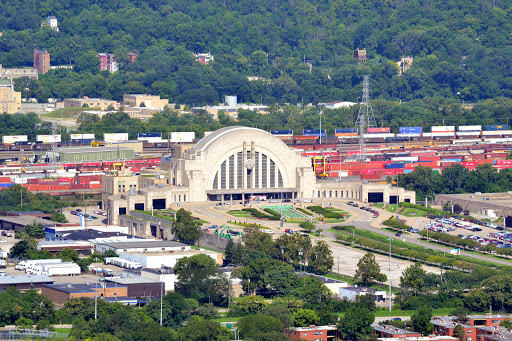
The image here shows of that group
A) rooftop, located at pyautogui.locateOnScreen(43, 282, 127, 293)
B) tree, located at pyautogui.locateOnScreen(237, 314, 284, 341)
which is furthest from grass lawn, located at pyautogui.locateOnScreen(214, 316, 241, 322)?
rooftop, located at pyautogui.locateOnScreen(43, 282, 127, 293)

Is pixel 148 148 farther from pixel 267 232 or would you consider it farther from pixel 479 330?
pixel 479 330

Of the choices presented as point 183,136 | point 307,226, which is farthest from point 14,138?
point 307,226

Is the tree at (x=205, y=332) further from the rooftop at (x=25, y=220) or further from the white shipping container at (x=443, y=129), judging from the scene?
the white shipping container at (x=443, y=129)

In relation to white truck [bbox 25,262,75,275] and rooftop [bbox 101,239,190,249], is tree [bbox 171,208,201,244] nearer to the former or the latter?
rooftop [bbox 101,239,190,249]

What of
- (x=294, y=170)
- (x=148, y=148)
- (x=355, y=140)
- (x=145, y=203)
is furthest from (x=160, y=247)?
(x=355, y=140)

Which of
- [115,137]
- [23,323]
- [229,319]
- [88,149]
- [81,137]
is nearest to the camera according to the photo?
[23,323]

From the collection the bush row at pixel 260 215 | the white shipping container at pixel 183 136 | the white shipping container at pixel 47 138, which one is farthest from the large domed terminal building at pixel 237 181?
the white shipping container at pixel 47 138

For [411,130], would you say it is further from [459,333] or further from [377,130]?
[459,333]
